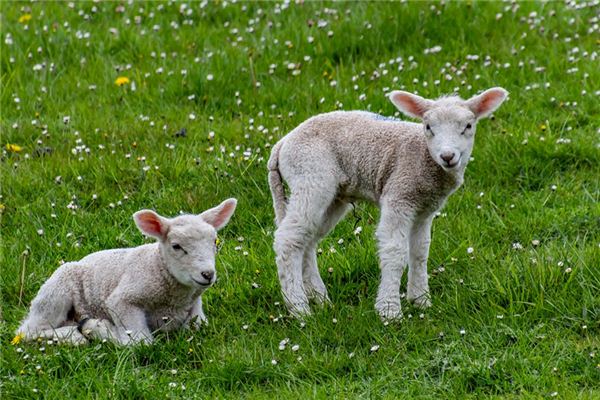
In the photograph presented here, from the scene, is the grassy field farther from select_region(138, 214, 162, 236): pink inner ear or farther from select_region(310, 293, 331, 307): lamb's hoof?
select_region(138, 214, 162, 236): pink inner ear

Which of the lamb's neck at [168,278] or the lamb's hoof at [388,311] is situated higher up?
the lamb's neck at [168,278]

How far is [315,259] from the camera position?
814cm

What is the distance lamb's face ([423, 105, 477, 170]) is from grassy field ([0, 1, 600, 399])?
0.94m

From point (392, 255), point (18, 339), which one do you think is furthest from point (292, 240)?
point (18, 339)

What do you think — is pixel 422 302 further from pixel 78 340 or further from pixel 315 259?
pixel 78 340

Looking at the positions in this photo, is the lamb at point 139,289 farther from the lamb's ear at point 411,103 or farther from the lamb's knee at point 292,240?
the lamb's ear at point 411,103

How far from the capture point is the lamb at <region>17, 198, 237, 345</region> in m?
7.30

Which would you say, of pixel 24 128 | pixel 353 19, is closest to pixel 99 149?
pixel 24 128

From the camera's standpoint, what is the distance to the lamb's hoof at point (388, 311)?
7500 millimetres

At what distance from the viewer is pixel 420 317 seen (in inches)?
297

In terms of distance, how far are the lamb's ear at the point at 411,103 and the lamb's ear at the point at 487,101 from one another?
287 millimetres

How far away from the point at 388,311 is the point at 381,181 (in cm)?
90

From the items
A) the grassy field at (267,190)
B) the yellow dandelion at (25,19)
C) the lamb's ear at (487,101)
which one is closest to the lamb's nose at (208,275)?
the grassy field at (267,190)

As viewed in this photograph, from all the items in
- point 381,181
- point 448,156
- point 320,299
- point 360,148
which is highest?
point 448,156
